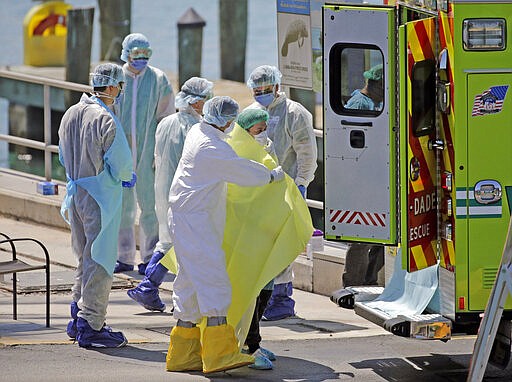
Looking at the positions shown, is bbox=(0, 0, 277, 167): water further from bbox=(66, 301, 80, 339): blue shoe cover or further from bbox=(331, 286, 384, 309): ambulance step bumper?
bbox=(331, 286, 384, 309): ambulance step bumper

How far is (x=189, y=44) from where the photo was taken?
1022 inches

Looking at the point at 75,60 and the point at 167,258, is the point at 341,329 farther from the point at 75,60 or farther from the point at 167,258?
the point at 75,60

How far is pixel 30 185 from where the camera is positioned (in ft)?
45.6

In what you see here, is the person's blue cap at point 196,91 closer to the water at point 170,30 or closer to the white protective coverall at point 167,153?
the white protective coverall at point 167,153

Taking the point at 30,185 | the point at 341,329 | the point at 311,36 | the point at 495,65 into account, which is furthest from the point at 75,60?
the point at 495,65

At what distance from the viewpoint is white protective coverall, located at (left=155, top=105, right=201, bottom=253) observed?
405 inches

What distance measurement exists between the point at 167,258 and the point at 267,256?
72 centimetres

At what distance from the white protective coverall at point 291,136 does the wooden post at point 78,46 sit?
46.0 ft

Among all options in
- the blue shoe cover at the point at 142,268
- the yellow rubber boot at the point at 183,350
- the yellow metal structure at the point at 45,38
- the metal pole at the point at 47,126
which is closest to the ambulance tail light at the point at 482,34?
the yellow rubber boot at the point at 183,350

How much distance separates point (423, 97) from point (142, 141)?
12.4 ft

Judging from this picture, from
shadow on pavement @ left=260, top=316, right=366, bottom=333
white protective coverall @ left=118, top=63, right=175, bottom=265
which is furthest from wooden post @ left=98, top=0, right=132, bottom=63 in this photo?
shadow on pavement @ left=260, top=316, right=366, bottom=333

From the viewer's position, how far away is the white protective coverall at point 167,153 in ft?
33.7

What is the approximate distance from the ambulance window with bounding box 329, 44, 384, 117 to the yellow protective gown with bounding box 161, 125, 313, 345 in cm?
71

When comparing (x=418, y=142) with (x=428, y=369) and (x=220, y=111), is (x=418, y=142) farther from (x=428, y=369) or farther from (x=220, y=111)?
(x=428, y=369)
